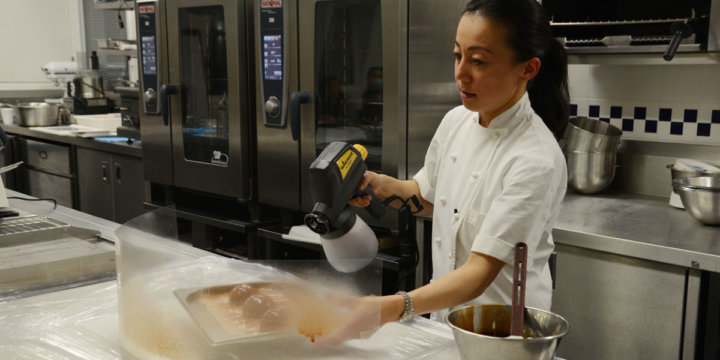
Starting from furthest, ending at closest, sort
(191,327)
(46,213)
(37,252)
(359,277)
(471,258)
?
1. (46,213)
2. (37,252)
3. (471,258)
4. (359,277)
5. (191,327)

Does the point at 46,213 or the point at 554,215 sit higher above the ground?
the point at 554,215

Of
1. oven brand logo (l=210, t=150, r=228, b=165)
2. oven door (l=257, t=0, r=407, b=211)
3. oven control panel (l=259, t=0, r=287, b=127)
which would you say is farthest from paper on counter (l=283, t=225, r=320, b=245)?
oven brand logo (l=210, t=150, r=228, b=165)

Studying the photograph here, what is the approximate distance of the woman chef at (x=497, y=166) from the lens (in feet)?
5.01

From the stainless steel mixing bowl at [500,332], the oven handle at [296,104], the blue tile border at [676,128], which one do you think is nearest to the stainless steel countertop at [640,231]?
the blue tile border at [676,128]

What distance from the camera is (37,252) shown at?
194cm

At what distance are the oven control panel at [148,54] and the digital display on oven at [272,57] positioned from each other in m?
0.91

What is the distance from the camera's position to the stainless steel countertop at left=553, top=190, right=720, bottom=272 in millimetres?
2066

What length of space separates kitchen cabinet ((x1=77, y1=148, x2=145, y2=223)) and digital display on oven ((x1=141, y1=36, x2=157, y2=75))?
26.1 inches

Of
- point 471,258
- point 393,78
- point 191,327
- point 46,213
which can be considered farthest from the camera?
point 393,78

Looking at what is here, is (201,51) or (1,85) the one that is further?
(1,85)

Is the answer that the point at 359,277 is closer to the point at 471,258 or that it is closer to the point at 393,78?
the point at 471,258

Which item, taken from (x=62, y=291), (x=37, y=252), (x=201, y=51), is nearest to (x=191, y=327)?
(x=62, y=291)

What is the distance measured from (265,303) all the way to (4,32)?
5912 mm

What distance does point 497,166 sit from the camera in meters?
1.72
